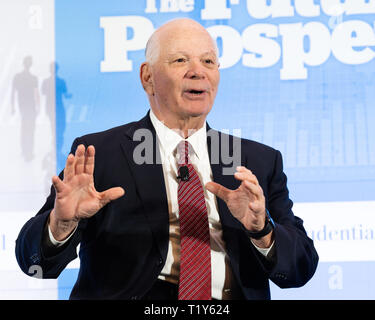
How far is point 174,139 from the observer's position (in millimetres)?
2070

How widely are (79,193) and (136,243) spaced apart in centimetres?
30

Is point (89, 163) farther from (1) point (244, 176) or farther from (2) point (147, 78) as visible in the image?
(2) point (147, 78)

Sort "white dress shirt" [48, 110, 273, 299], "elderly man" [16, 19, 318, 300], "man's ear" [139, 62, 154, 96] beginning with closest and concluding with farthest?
"elderly man" [16, 19, 318, 300] < "white dress shirt" [48, 110, 273, 299] < "man's ear" [139, 62, 154, 96]

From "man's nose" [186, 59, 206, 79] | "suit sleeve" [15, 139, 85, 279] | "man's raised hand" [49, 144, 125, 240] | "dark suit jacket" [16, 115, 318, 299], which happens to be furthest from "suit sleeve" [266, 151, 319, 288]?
"suit sleeve" [15, 139, 85, 279]

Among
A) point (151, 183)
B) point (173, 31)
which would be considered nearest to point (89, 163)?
point (151, 183)

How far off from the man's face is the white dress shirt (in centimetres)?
8

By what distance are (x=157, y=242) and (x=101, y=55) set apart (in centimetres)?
136

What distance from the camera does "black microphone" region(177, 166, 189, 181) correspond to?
194cm

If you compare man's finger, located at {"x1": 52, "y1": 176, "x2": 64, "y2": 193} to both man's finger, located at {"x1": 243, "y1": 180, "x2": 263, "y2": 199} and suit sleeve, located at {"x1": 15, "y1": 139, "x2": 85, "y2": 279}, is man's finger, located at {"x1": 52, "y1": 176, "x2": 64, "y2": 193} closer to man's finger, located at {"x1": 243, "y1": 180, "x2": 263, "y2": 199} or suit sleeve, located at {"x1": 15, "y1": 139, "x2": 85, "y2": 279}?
suit sleeve, located at {"x1": 15, "y1": 139, "x2": 85, "y2": 279}

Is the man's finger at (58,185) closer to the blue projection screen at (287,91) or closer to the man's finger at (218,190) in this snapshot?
the man's finger at (218,190)

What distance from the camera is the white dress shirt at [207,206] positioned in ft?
6.08

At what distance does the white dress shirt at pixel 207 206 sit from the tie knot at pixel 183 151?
18 millimetres

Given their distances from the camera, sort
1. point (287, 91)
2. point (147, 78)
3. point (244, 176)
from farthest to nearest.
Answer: point (287, 91) → point (147, 78) → point (244, 176)
